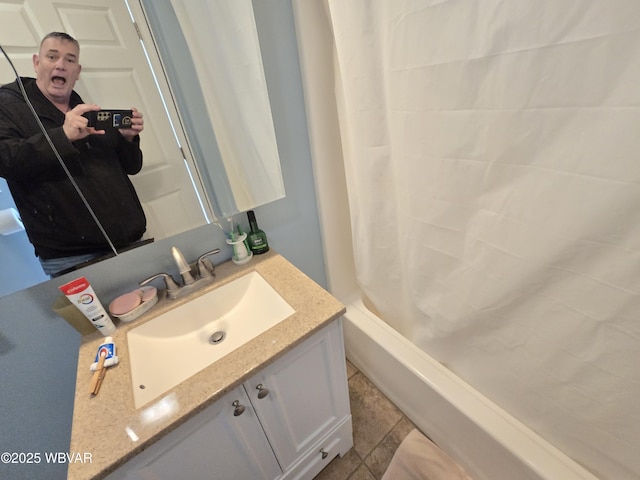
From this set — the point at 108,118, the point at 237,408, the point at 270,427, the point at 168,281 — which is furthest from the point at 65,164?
the point at 270,427

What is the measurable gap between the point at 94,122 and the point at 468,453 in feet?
5.11

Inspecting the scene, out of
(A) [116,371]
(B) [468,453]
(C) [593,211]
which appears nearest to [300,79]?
(C) [593,211]

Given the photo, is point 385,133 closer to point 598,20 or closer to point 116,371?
point 598,20

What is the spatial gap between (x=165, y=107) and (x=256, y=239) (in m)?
0.50

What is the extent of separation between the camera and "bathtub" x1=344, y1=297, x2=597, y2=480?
0.75m

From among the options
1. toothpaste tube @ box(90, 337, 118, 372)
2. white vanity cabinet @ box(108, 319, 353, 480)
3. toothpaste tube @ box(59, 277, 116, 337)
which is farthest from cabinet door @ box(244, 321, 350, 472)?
toothpaste tube @ box(59, 277, 116, 337)

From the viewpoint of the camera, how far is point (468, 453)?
0.93 metres

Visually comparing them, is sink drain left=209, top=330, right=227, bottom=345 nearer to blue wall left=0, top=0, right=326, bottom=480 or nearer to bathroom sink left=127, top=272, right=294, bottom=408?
bathroom sink left=127, top=272, right=294, bottom=408

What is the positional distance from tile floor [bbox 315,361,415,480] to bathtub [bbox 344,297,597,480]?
47 millimetres

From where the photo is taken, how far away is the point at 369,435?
1142 mm

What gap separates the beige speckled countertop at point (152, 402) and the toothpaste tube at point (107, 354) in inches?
0.6

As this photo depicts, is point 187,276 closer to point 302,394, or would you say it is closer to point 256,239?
point 256,239

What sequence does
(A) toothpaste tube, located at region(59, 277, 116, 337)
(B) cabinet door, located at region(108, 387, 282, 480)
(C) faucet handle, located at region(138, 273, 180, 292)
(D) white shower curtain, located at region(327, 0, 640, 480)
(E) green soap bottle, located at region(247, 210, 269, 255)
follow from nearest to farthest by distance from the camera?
1. (D) white shower curtain, located at region(327, 0, 640, 480)
2. (B) cabinet door, located at region(108, 387, 282, 480)
3. (A) toothpaste tube, located at region(59, 277, 116, 337)
4. (C) faucet handle, located at region(138, 273, 180, 292)
5. (E) green soap bottle, located at region(247, 210, 269, 255)

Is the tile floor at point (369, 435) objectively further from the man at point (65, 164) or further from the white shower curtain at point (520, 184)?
the man at point (65, 164)
